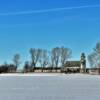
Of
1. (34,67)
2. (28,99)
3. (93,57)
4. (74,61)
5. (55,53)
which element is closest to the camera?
(28,99)

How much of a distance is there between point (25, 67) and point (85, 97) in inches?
1657

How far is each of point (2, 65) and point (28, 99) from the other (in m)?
42.1

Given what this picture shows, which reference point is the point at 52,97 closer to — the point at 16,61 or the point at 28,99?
the point at 28,99

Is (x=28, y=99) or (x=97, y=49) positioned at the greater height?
(x=97, y=49)

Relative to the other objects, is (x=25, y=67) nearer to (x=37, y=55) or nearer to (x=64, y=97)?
(x=37, y=55)

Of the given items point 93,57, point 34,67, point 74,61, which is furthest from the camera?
point 74,61

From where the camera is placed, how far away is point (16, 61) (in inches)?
2068

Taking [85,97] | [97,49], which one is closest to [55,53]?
[97,49]

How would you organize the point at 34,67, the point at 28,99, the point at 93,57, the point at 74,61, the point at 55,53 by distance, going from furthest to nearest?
the point at 74,61 < the point at 55,53 < the point at 34,67 < the point at 93,57 < the point at 28,99

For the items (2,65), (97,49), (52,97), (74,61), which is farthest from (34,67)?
(52,97)

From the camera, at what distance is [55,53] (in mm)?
61750

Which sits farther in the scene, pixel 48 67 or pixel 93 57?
pixel 48 67

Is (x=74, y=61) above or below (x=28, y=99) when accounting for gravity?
above

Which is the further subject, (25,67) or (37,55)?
(37,55)
